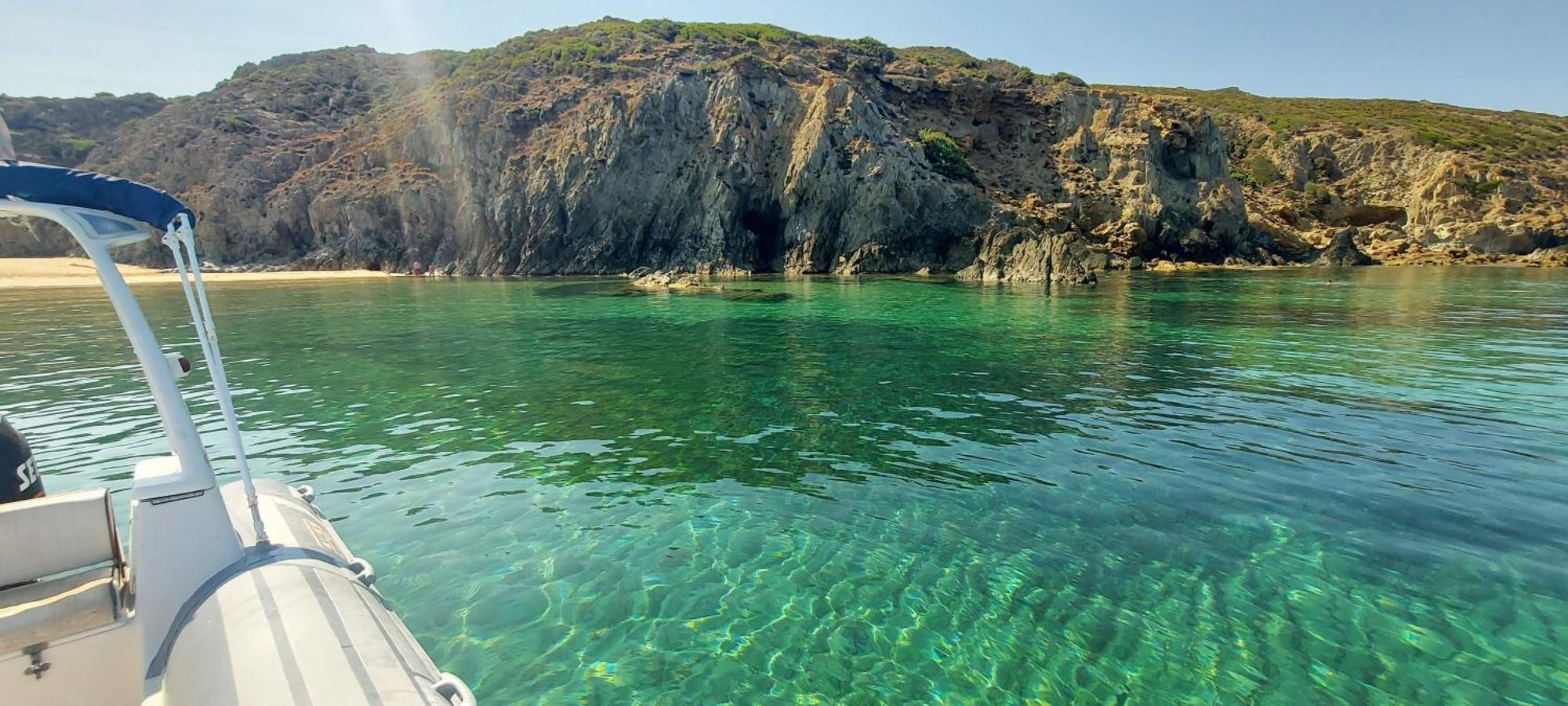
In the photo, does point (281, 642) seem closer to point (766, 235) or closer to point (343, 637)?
point (343, 637)

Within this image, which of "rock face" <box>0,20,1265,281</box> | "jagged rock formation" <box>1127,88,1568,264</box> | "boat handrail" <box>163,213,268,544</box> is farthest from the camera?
"jagged rock formation" <box>1127,88,1568,264</box>

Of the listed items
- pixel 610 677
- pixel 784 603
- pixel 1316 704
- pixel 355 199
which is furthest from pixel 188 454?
pixel 355 199

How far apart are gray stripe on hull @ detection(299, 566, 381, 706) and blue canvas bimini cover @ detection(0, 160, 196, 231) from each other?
2.27 meters

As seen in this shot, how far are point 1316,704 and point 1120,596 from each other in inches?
65.7

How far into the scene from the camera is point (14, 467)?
5246 mm

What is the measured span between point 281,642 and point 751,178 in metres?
67.4

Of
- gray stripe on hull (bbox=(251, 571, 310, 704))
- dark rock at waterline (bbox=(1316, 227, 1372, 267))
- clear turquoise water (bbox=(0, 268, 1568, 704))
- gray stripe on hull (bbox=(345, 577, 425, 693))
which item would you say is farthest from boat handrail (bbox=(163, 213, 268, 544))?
dark rock at waterline (bbox=(1316, 227, 1372, 267))

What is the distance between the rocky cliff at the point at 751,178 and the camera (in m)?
66.8

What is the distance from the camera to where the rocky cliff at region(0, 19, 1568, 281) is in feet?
219

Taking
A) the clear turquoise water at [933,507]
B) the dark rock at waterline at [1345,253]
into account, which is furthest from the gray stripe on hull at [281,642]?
the dark rock at waterline at [1345,253]

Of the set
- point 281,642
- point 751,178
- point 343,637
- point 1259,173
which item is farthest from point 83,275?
point 1259,173

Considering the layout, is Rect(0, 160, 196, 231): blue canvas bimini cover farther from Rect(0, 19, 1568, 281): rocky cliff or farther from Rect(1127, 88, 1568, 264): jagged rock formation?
Rect(1127, 88, 1568, 264): jagged rock formation

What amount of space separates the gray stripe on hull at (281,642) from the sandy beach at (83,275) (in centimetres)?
6863

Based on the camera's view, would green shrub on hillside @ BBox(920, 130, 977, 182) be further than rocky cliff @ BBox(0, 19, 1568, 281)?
Yes
